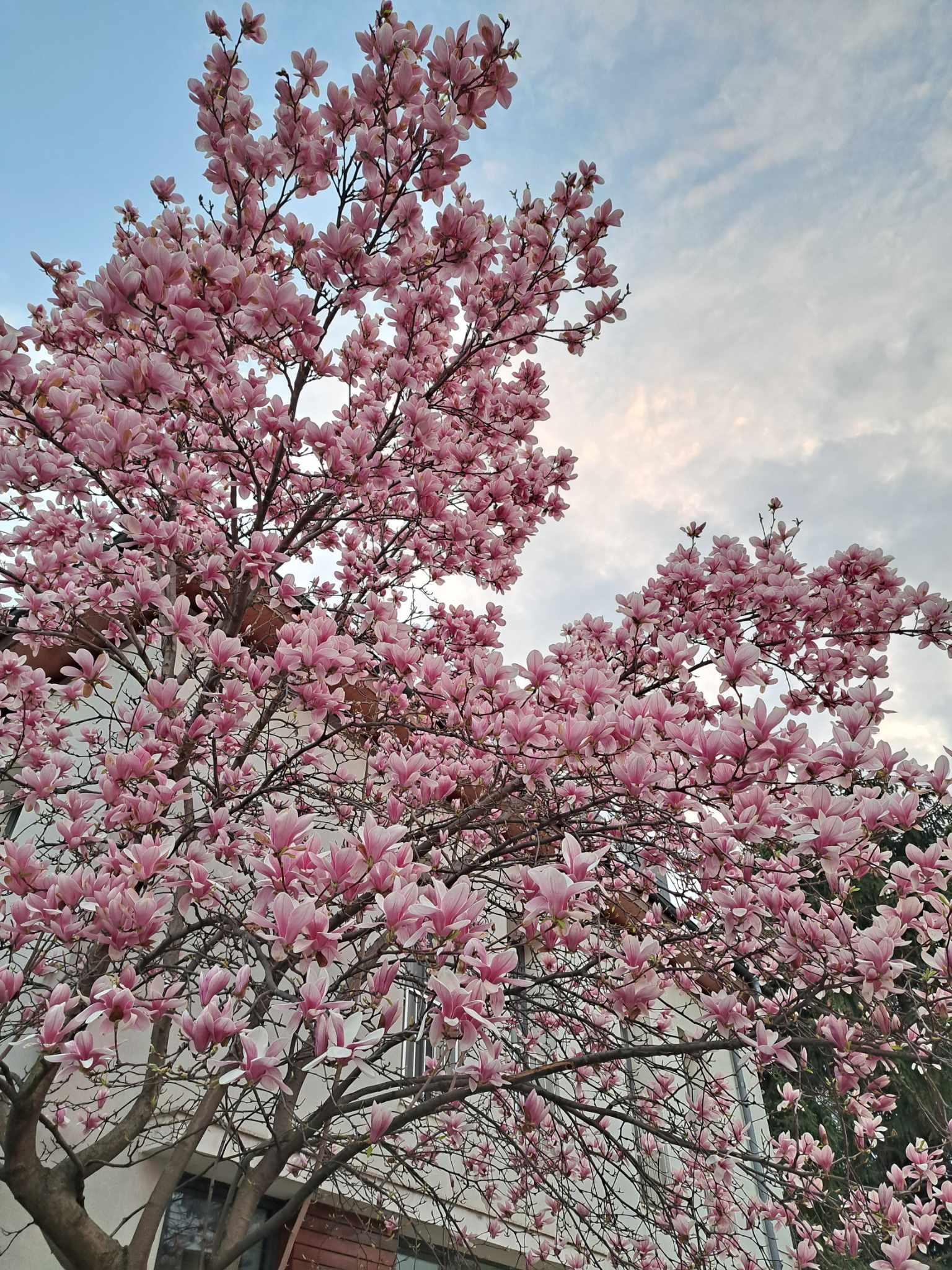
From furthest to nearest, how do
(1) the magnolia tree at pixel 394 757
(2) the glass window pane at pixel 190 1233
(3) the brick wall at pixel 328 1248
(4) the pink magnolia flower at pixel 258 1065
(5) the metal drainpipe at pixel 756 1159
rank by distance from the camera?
(3) the brick wall at pixel 328 1248 → (2) the glass window pane at pixel 190 1233 → (5) the metal drainpipe at pixel 756 1159 → (1) the magnolia tree at pixel 394 757 → (4) the pink magnolia flower at pixel 258 1065

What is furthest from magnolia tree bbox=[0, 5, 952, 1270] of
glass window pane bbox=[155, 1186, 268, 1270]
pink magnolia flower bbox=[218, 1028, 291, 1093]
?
glass window pane bbox=[155, 1186, 268, 1270]

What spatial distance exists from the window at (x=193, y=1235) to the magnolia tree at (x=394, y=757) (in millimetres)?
363

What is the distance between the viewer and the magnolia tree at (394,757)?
179 centimetres

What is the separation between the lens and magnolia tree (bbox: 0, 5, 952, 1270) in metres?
1.79

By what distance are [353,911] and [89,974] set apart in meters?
0.94

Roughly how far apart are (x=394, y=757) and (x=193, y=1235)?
3.96 meters

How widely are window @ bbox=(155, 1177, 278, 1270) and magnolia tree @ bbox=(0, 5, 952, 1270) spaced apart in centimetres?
36

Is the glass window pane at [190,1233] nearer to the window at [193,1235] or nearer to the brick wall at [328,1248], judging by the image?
the window at [193,1235]

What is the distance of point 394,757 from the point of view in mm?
2092

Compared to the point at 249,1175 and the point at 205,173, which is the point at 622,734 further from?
the point at 205,173

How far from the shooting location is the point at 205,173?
8.73 feet

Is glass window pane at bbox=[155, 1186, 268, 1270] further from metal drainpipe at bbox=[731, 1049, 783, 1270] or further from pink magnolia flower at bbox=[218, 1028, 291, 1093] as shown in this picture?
pink magnolia flower at bbox=[218, 1028, 291, 1093]

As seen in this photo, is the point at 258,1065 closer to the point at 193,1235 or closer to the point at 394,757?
the point at 394,757

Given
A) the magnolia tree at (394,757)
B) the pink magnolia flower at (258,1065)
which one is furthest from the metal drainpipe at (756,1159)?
the pink magnolia flower at (258,1065)
